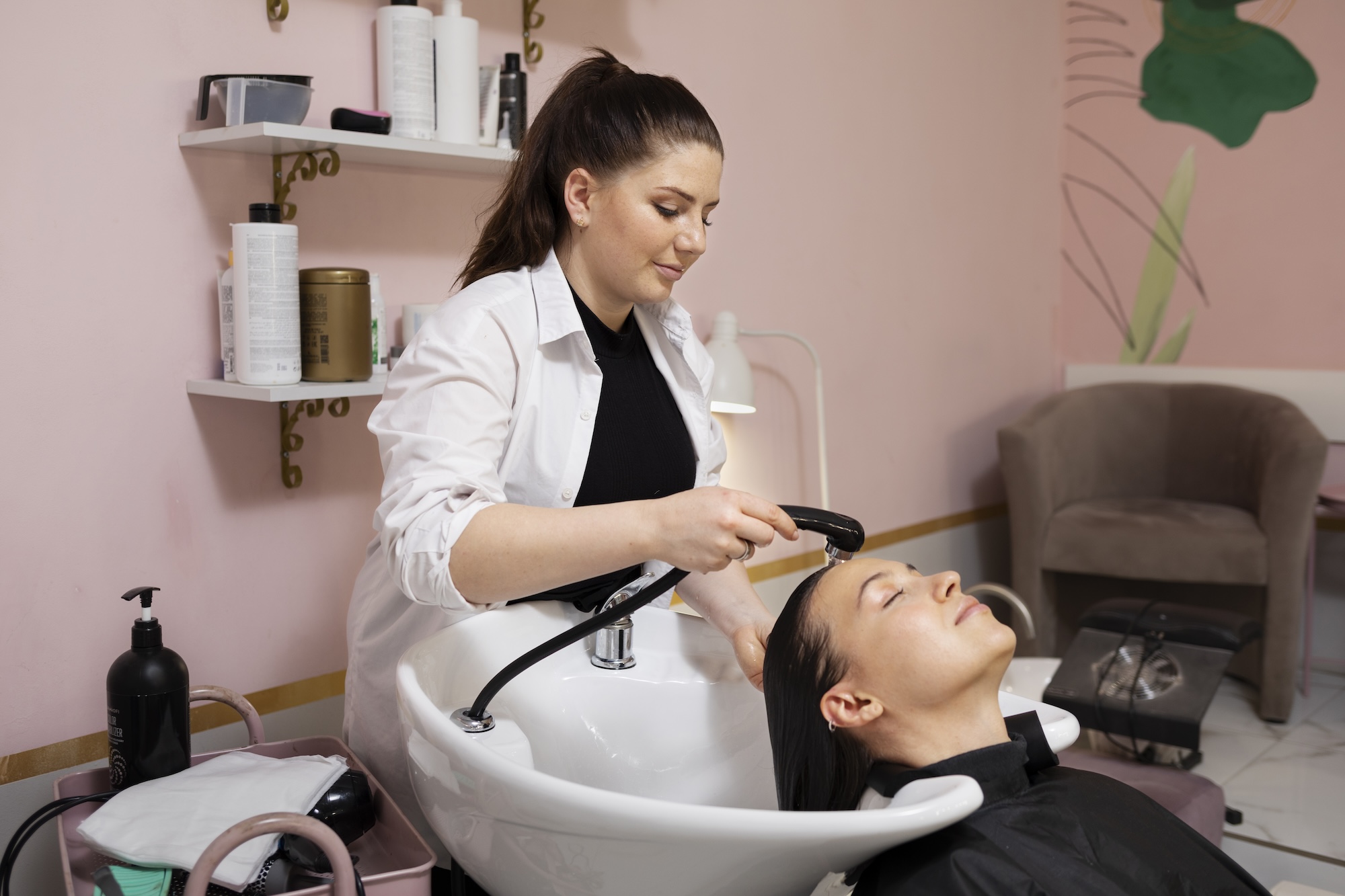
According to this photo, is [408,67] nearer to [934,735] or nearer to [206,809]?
[206,809]

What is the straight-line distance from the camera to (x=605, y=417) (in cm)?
134

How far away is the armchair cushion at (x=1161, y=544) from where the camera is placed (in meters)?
2.91

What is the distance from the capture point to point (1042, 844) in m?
0.94

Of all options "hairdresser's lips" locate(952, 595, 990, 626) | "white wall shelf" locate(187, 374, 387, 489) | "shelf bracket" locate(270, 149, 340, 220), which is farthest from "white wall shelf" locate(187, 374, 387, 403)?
"hairdresser's lips" locate(952, 595, 990, 626)

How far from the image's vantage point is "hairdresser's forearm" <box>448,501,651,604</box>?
102 centimetres

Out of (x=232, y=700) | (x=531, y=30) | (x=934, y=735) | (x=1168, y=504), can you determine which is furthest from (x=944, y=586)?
(x=1168, y=504)

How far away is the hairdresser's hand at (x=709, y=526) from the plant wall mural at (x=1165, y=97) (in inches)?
122

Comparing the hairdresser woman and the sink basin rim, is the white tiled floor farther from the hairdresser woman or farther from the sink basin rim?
the sink basin rim

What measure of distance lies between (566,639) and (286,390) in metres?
0.70

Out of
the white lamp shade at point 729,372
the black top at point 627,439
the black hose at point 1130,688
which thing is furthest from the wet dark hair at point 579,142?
the black hose at point 1130,688

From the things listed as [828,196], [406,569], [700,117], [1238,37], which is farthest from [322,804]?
[1238,37]

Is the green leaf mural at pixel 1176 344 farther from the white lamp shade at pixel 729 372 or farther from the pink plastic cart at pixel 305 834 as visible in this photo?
the pink plastic cart at pixel 305 834

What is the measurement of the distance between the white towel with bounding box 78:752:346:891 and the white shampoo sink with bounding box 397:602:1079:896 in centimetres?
17

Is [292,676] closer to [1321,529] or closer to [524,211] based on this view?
[524,211]
